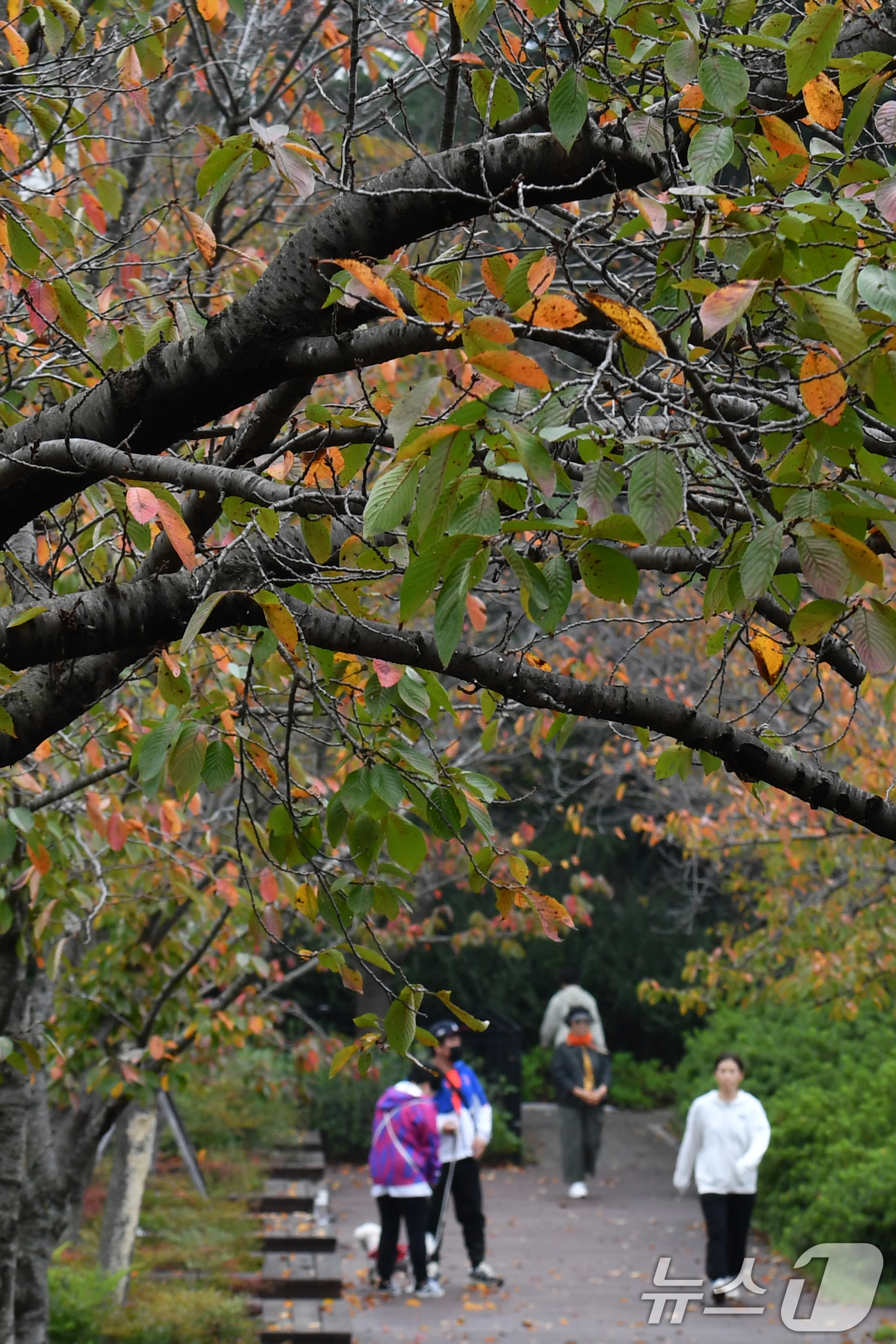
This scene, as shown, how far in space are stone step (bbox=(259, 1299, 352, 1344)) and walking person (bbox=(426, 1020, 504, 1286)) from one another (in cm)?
141

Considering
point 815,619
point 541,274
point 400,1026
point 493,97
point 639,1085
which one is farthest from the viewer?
point 639,1085

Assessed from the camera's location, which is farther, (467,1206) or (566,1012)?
(566,1012)

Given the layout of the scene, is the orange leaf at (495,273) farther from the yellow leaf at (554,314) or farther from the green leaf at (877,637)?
the green leaf at (877,637)

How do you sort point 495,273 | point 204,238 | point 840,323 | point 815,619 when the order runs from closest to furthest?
point 840,323 → point 815,619 → point 495,273 → point 204,238

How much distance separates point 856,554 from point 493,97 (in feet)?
4.92

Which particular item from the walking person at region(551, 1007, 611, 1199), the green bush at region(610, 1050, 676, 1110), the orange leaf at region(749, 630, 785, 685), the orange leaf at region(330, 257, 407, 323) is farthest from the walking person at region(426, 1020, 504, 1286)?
the green bush at region(610, 1050, 676, 1110)

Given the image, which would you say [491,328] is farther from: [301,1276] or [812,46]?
[301,1276]

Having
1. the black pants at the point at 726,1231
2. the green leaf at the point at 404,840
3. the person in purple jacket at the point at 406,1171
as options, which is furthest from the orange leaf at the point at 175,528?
the black pants at the point at 726,1231

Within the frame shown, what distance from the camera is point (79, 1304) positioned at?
7.48 m

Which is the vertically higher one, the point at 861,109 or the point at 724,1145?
the point at 861,109

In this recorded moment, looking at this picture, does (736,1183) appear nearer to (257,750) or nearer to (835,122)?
(257,750)

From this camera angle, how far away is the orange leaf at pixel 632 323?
6.53ft

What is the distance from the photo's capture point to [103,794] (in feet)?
17.5

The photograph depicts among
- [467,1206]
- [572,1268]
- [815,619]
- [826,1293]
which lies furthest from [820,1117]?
[815,619]
